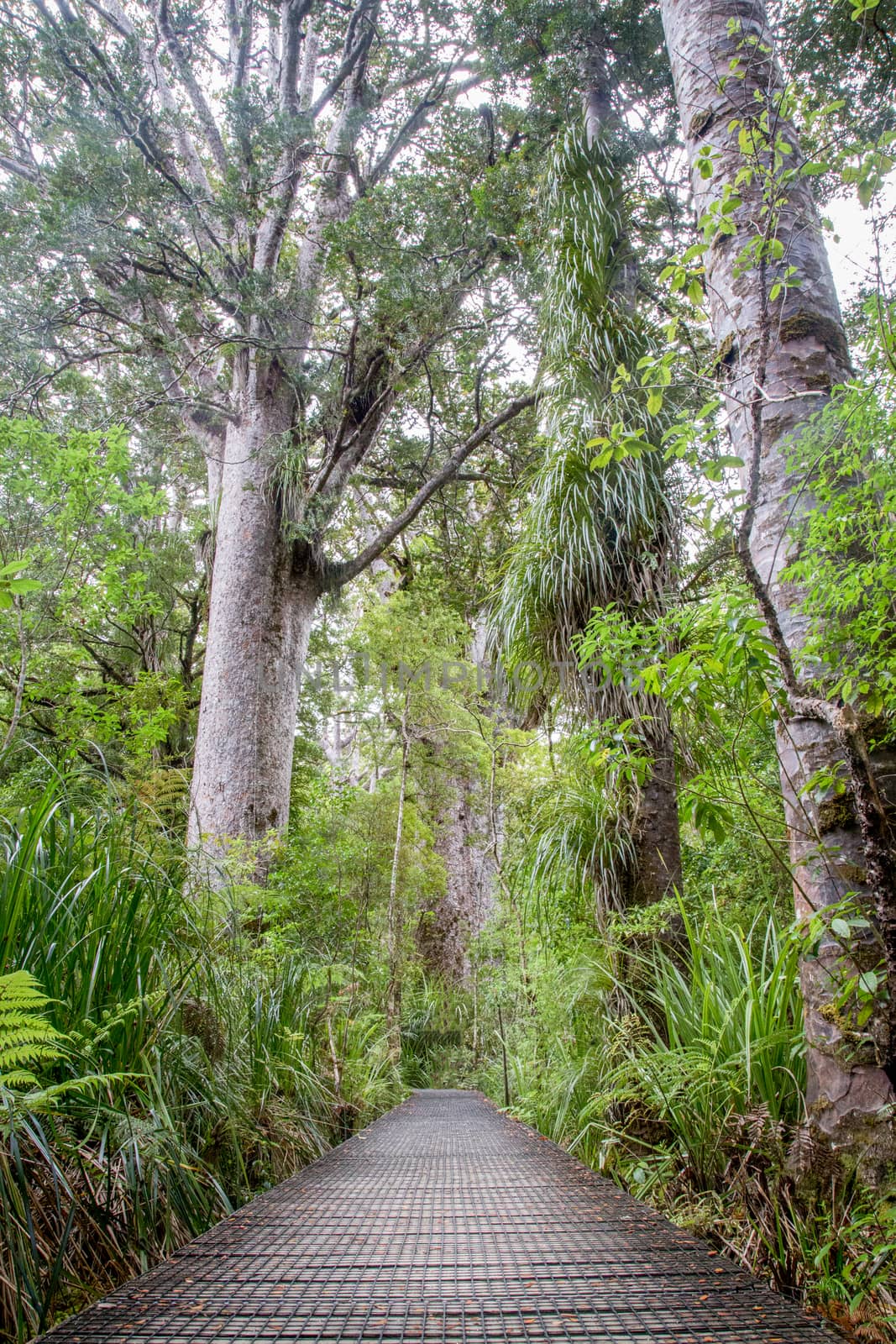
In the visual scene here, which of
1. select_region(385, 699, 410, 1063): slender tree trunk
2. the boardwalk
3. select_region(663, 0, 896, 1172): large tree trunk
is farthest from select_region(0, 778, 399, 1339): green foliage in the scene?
select_region(385, 699, 410, 1063): slender tree trunk

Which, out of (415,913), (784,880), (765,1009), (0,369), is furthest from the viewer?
(415,913)

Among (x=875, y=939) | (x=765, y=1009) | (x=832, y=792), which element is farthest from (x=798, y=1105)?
(x=832, y=792)

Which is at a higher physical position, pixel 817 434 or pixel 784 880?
pixel 817 434

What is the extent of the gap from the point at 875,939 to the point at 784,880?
1458mm

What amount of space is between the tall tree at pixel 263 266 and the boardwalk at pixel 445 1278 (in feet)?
10.4

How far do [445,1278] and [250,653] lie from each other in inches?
181

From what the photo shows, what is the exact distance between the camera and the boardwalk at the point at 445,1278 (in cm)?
95

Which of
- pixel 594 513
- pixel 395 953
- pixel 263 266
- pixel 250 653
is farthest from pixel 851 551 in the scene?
pixel 263 266

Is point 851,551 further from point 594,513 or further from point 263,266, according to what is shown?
point 263,266

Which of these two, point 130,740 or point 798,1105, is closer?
point 798,1105

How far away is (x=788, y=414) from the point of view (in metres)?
1.74

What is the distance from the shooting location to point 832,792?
1.45 meters

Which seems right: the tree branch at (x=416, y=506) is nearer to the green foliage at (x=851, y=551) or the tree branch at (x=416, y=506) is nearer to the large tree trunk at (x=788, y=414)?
the large tree trunk at (x=788, y=414)

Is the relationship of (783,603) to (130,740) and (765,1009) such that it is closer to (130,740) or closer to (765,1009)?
(765,1009)
